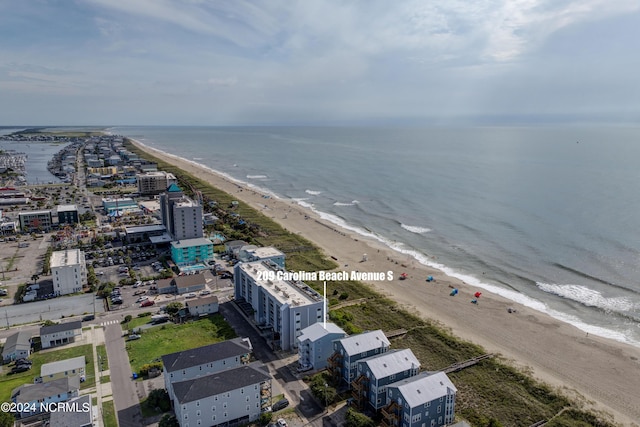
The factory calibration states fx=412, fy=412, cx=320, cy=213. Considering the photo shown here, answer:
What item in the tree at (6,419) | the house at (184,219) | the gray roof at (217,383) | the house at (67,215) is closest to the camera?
the tree at (6,419)

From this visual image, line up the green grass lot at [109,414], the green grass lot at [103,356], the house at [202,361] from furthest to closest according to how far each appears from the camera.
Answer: the green grass lot at [103,356], the house at [202,361], the green grass lot at [109,414]

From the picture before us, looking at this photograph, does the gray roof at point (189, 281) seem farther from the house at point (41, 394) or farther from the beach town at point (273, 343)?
the house at point (41, 394)

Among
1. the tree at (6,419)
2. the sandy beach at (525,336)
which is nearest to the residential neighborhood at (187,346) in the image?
the tree at (6,419)

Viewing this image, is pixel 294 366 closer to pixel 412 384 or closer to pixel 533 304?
pixel 412 384

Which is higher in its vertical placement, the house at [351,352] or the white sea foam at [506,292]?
the house at [351,352]

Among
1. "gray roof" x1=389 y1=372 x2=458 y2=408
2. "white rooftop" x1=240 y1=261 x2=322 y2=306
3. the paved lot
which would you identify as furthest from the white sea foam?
the paved lot

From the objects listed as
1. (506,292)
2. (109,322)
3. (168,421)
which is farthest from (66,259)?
(506,292)

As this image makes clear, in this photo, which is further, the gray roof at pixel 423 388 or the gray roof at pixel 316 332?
the gray roof at pixel 316 332
